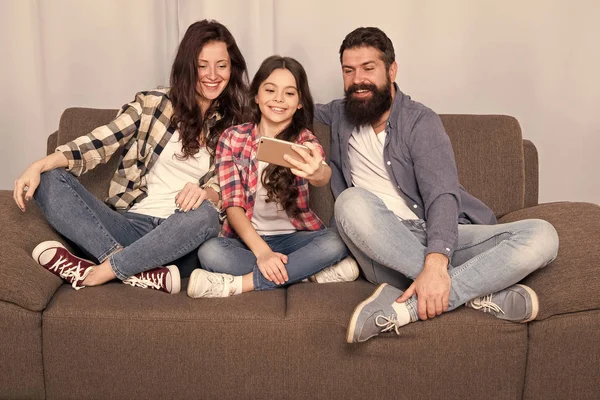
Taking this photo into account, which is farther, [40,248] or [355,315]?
[40,248]

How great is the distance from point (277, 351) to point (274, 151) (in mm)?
559

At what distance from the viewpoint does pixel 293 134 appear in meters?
2.41

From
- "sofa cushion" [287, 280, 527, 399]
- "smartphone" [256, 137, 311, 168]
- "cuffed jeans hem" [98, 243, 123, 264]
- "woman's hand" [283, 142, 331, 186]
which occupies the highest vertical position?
"smartphone" [256, 137, 311, 168]

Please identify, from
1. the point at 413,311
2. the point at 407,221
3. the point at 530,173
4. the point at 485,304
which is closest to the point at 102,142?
the point at 407,221

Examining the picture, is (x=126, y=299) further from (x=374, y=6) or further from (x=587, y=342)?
(x=374, y=6)

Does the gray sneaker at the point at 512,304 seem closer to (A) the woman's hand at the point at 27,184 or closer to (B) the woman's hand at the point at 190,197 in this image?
(B) the woman's hand at the point at 190,197

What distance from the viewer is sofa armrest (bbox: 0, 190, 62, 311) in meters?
1.97

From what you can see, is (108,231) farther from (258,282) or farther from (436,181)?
(436,181)

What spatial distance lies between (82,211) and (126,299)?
35 centimetres

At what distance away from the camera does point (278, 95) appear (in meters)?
2.37

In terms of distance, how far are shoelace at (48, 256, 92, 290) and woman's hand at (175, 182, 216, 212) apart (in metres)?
0.35

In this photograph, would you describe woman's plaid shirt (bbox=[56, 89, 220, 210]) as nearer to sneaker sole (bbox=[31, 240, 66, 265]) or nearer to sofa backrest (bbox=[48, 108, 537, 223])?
sofa backrest (bbox=[48, 108, 537, 223])

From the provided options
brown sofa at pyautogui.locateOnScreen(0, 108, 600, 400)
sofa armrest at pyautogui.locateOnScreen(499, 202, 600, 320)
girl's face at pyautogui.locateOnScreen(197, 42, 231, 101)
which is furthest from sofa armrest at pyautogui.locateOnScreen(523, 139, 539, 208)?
girl's face at pyautogui.locateOnScreen(197, 42, 231, 101)

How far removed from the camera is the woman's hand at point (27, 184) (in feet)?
7.11
